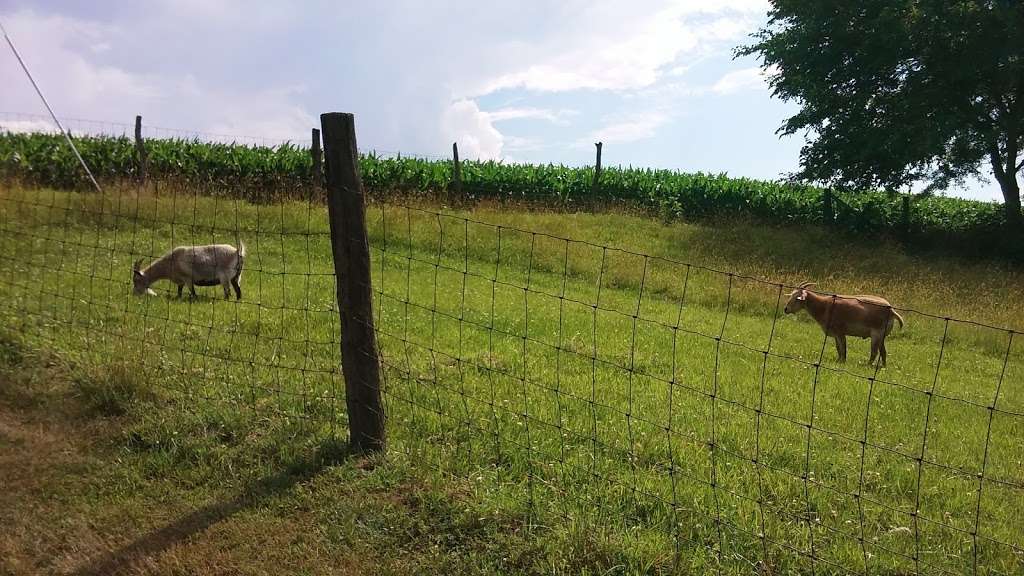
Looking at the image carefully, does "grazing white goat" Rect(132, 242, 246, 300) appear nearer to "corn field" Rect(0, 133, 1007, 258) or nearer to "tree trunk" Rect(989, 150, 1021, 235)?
"corn field" Rect(0, 133, 1007, 258)

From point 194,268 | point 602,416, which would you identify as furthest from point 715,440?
point 194,268

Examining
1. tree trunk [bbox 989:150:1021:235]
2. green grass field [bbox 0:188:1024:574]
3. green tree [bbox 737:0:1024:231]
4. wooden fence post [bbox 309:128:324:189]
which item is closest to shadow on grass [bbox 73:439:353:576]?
green grass field [bbox 0:188:1024:574]

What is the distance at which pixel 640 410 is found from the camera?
549 cm

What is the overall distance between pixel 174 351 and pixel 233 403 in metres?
1.55

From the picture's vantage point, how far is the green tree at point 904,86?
65.4ft

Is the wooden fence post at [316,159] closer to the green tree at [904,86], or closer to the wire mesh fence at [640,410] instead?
the wire mesh fence at [640,410]

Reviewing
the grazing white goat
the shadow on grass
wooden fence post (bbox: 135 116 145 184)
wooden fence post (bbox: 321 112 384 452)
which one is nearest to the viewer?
the shadow on grass

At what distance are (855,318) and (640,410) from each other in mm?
5428

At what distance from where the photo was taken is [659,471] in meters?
4.27

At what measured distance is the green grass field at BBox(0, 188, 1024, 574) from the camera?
3.51 m

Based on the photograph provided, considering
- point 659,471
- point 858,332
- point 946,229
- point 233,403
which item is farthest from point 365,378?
point 946,229

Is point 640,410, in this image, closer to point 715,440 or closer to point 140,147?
point 715,440

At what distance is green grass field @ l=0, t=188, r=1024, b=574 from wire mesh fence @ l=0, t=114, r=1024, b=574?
0.08 ft

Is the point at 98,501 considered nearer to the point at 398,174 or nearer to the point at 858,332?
the point at 858,332
